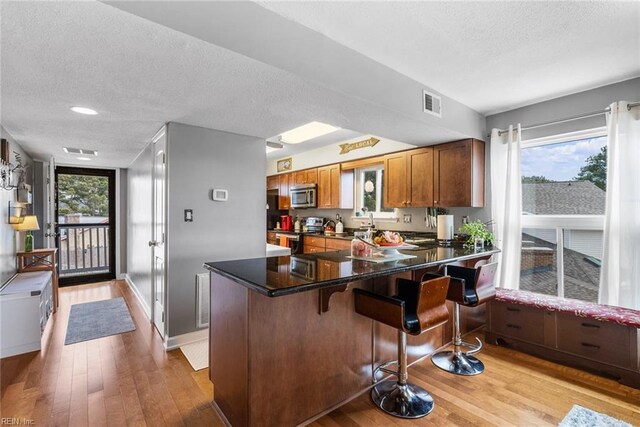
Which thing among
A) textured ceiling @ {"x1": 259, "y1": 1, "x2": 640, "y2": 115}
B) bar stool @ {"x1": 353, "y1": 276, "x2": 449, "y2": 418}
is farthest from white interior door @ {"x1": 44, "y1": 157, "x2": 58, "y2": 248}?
bar stool @ {"x1": 353, "y1": 276, "x2": 449, "y2": 418}

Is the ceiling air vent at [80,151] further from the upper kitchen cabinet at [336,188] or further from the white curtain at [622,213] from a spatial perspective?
the white curtain at [622,213]

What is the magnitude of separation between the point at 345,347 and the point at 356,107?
Answer: 5.95 ft

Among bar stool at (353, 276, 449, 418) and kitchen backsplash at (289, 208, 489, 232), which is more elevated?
kitchen backsplash at (289, 208, 489, 232)

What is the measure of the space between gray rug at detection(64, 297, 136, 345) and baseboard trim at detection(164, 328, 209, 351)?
2.59ft

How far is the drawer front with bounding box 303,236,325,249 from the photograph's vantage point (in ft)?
17.3

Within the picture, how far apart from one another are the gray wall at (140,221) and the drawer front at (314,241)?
104 inches

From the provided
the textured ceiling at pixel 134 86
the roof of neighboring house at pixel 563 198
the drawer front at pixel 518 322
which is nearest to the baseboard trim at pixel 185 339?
the textured ceiling at pixel 134 86

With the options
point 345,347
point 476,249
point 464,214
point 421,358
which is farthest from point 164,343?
point 464,214

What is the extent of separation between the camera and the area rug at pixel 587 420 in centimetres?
187

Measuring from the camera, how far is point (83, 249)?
19.0ft

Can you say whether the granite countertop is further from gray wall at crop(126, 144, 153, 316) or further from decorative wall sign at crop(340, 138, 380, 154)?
decorative wall sign at crop(340, 138, 380, 154)

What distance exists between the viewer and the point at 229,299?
185 centimetres

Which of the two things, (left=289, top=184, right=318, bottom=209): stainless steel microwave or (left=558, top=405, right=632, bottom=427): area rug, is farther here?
(left=289, top=184, right=318, bottom=209): stainless steel microwave

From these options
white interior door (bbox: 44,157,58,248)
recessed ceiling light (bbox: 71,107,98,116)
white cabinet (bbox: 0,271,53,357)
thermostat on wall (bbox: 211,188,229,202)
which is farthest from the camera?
white interior door (bbox: 44,157,58,248)
